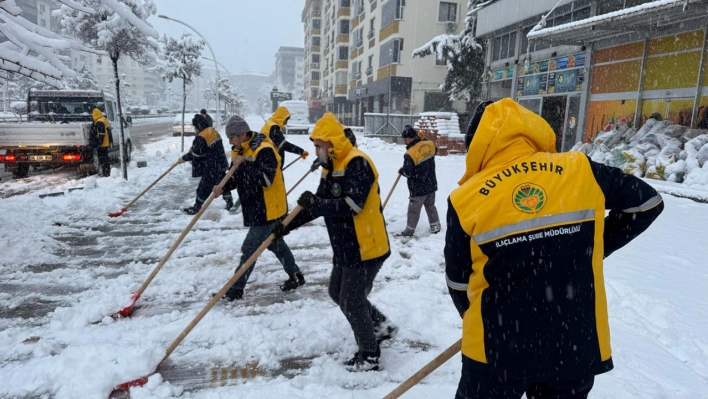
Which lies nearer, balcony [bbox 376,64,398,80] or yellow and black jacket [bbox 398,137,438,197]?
yellow and black jacket [bbox 398,137,438,197]

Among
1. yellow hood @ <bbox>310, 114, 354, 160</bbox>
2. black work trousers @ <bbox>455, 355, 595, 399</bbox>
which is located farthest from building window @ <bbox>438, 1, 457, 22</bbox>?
black work trousers @ <bbox>455, 355, 595, 399</bbox>

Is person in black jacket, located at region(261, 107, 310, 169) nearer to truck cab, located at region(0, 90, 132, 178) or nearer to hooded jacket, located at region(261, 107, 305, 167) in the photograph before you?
hooded jacket, located at region(261, 107, 305, 167)

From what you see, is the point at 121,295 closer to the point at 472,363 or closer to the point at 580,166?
the point at 472,363

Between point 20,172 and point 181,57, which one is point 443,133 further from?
point 20,172

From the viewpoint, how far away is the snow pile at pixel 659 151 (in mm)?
9047

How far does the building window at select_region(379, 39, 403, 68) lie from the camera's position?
1174 inches

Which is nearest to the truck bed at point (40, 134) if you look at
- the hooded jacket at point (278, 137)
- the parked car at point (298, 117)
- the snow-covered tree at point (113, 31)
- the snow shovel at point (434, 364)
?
the snow-covered tree at point (113, 31)

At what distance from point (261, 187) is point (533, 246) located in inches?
Result: 125

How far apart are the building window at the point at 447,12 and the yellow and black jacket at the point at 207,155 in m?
25.8

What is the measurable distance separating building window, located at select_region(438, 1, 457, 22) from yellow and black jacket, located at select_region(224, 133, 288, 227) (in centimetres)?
2850

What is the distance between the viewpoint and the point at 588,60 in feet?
45.6

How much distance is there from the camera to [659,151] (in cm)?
1020

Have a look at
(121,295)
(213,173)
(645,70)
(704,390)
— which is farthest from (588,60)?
(121,295)

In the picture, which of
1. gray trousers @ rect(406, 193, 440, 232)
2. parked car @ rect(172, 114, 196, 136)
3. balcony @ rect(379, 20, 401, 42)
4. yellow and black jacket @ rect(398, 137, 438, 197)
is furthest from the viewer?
balcony @ rect(379, 20, 401, 42)
